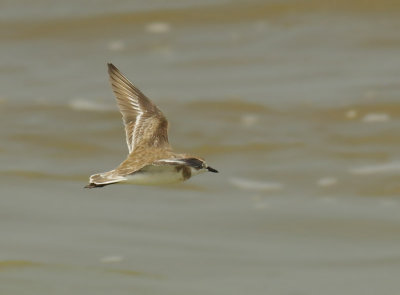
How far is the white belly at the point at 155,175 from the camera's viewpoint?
5543 millimetres

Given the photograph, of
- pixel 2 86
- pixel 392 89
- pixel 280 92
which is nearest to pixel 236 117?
pixel 280 92

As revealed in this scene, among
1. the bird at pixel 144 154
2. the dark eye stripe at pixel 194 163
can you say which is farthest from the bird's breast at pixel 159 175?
the dark eye stripe at pixel 194 163

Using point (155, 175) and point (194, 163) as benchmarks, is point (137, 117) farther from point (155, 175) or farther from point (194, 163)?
point (194, 163)

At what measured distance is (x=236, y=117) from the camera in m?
9.64

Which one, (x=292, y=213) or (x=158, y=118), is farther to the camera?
(x=292, y=213)

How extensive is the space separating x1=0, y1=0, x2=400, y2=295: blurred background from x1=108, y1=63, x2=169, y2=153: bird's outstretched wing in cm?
88

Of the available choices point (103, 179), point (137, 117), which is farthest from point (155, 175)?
point (137, 117)

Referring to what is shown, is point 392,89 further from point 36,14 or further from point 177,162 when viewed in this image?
point 177,162

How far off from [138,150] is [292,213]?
1897 millimetres

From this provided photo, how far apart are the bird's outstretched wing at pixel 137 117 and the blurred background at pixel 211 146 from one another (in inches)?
34.5

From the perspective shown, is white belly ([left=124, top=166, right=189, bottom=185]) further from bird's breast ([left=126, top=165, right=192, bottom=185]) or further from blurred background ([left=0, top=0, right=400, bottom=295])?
blurred background ([left=0, top=0, right=400, bottom=295])

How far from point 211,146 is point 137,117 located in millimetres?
2495

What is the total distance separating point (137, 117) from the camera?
6.78m

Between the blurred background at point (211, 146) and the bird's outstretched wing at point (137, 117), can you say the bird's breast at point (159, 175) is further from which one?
the blurred background at point (211, 146)
